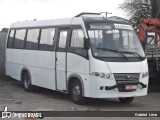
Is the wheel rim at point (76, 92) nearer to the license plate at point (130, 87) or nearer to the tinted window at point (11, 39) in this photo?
the license plate at point (130, 87)

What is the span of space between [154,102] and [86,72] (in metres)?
2.97

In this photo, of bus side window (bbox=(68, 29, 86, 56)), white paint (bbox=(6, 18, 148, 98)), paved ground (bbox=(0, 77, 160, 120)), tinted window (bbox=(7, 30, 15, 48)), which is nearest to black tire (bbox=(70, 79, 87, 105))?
paved ground (bbox=(0, 77, 160, 120))

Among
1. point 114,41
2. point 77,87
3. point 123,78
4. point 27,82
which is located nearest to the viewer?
point 123,78

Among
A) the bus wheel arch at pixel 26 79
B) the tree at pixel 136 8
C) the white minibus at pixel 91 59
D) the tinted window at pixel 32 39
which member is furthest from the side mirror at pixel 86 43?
the tree at pixel 136 8

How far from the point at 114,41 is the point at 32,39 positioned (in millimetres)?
4150

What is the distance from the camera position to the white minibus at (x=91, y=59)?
12914 mm

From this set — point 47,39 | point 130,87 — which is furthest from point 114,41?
point 47,39

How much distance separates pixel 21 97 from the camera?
15.3 m

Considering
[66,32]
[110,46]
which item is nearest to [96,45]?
[110,46]

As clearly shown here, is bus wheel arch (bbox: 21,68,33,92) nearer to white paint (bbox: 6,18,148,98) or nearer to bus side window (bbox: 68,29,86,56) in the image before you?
white paint (bbox: 6,18,148,98)

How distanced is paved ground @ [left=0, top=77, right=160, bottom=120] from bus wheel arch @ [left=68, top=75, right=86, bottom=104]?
7.1 inches

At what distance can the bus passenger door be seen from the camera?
1424cm

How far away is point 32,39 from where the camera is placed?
1667 centimetres

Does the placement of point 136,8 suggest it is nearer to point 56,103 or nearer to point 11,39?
point 11,39
